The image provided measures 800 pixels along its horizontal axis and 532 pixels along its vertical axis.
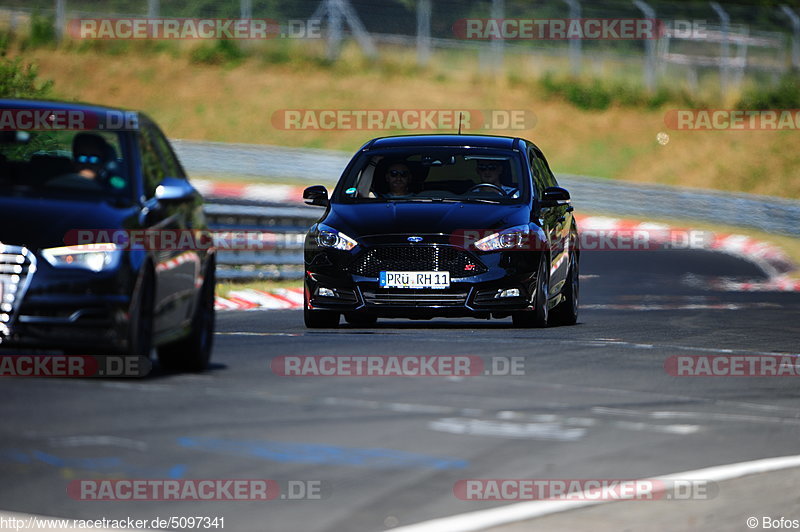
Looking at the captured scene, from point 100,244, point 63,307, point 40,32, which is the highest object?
point 100,244

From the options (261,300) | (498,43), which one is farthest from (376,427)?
(498,43)

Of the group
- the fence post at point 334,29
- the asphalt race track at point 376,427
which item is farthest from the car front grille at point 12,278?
the fence post at point 334,29

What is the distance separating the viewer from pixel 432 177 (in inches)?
567

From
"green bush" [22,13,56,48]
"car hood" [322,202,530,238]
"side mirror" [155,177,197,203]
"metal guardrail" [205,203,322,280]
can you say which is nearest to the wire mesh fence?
"green bush" [22,13,56,48]

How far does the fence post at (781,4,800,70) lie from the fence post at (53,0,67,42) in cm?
2199

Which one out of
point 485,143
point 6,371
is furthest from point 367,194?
point 6,371

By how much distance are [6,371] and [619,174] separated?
3897 centimetres

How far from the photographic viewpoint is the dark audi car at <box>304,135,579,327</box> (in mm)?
13109

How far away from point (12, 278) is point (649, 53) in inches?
1646

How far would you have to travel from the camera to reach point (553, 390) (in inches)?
390

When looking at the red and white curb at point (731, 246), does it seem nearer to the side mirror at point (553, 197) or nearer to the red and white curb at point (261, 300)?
the red and white curb at point (261, 300)

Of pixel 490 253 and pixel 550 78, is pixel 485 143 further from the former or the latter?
pixel 550 78

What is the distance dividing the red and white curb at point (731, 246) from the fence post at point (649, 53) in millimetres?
7547

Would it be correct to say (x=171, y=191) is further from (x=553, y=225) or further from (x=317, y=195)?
(x=553, y=225)
